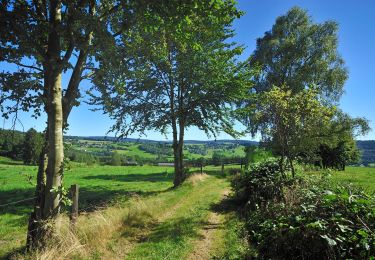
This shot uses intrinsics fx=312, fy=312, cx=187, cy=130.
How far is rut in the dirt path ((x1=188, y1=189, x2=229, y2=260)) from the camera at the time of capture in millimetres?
8203

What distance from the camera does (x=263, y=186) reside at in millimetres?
12492

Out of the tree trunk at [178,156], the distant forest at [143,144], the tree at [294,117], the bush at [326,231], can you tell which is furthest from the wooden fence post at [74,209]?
the tree trunk at [178,156]

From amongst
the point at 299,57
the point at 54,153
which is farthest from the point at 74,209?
the point at 299,57

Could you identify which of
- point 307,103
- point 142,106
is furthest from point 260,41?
point 307,103

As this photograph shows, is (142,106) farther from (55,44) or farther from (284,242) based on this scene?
(284,242)

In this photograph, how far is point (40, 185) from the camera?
8.57 m

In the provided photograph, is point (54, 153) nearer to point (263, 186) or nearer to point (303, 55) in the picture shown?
point (263, 186)

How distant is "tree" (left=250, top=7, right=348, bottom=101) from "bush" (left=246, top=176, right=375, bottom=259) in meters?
23.5

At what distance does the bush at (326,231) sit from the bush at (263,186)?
10.8ft

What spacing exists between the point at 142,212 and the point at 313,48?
2540 cm

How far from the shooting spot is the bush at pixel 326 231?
18.6 ft

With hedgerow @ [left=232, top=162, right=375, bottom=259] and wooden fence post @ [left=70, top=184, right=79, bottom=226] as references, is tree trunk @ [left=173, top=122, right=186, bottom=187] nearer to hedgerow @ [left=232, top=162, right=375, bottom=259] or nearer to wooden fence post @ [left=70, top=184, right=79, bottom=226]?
wooden fence post @ [left=70, top=184, right=79, bottom=226]

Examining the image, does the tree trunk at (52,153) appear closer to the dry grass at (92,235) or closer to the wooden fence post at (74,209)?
the dry grass at (92,235)

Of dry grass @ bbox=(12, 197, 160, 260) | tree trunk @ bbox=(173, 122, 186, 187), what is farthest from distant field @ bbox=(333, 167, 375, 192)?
tree trunk @ bbox=(173, 122, 186, 187)
